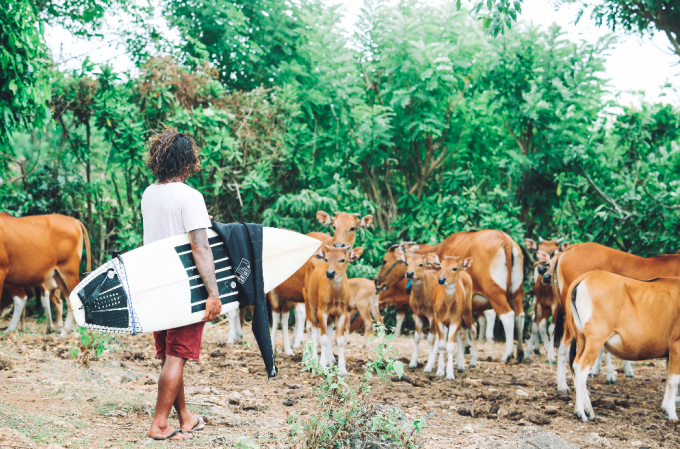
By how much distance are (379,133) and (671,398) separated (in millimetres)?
7432

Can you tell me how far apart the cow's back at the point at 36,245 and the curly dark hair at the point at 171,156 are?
5390mm

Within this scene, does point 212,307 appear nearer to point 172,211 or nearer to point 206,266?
point 206,266

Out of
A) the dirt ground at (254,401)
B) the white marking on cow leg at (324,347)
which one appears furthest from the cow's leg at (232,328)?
the white marking on cow leg at (324,347)

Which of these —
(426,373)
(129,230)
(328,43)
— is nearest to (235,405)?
(426,373)

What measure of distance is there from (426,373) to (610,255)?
2.87 meters

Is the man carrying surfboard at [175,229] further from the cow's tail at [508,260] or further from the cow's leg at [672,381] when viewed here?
the cow's tail at [508,260]

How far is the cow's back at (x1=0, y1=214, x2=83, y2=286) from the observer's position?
8.38 m

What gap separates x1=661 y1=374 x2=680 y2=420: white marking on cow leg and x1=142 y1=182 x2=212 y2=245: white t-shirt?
4.80 metres

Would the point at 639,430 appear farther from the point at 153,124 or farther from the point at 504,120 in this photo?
the point at 153,124

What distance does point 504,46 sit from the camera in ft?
38.9

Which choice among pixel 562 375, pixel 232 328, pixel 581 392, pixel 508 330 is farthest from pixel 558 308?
pixel 232 328

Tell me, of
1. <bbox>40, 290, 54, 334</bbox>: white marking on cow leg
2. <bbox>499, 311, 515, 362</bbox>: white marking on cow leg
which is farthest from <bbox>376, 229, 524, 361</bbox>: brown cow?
<bbox>40, 290, 54, 334</bbox>: white marking on cow leg

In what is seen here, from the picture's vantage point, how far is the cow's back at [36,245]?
27.5 ft

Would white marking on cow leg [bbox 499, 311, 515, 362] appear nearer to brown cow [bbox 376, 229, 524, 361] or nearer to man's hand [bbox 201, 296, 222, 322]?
brown cow [bbox 376, 229, 524, 361]
